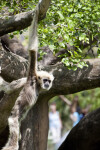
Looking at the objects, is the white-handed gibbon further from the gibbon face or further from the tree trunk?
the tree trunk

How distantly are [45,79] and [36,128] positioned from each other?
1.64 m

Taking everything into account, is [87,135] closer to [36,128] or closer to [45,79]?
[36,128]

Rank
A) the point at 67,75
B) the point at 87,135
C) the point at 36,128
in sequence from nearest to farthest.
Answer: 1. the point at 67,75
2. the point at 36,128
3. the point at 87,135

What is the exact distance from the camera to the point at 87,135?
8461 millimetres

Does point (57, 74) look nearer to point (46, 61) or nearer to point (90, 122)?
point (46, 61)

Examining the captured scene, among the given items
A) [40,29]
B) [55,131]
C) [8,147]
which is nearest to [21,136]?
[8,147]

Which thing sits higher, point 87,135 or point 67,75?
point 67,75

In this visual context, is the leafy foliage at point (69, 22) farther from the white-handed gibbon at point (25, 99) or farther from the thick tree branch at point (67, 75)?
the white-handed gibbon at point (25, 99)

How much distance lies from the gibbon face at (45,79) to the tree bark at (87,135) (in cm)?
242

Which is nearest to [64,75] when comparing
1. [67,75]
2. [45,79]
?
[67,75]

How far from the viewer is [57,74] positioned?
694 cm

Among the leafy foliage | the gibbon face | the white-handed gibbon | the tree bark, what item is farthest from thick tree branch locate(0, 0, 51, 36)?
the tree bark

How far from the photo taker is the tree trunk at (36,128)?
7.18 meters

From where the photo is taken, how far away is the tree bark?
8398mm
